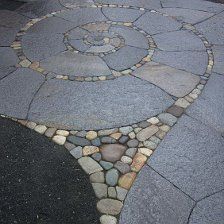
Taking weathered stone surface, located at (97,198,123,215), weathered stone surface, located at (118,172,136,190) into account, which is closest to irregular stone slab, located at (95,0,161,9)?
weathered stone surface, located at (118,172,136,190)

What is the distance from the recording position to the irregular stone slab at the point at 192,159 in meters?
2.76

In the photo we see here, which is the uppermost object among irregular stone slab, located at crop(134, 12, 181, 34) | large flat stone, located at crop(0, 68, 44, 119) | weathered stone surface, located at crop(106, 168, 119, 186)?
large flat stone, located at crop(0, 68, 44, 119)

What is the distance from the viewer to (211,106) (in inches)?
143

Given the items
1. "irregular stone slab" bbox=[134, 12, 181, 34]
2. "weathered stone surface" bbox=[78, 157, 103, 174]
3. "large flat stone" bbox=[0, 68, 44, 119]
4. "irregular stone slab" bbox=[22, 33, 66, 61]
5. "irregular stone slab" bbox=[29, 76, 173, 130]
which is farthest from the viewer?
"irregular stone slab" bbox=[134, 12, 181, 34]

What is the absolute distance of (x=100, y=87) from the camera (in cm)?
390

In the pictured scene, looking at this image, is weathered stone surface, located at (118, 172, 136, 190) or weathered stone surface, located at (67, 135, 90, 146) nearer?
weathered stone surface, located at (118, 172, 136, 190)

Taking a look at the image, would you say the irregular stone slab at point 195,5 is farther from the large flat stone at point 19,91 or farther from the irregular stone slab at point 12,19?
the large flat stone at point 19,91

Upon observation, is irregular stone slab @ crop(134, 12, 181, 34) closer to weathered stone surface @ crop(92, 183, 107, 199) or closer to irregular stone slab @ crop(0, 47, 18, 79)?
irregular stone slab @ crop(0, 47, 18, 79)

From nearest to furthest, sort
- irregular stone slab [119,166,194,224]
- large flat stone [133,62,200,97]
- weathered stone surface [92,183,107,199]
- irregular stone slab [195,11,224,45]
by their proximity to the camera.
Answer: irregular stone slab [119,166,194,224] → weathered stone surface [92,183,107,199] → large flat stone [133,62,200,97] → irregular stone slab [195,11,224,45]

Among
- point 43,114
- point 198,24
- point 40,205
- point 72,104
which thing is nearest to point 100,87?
point 72,104

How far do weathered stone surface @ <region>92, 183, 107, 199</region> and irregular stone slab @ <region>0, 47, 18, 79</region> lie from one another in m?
2.17

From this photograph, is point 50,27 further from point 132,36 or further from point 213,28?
point 213,28

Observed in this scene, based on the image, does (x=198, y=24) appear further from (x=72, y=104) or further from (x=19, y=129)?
(x=19, y=129)

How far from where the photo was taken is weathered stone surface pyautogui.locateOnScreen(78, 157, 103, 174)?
287 centimetres
